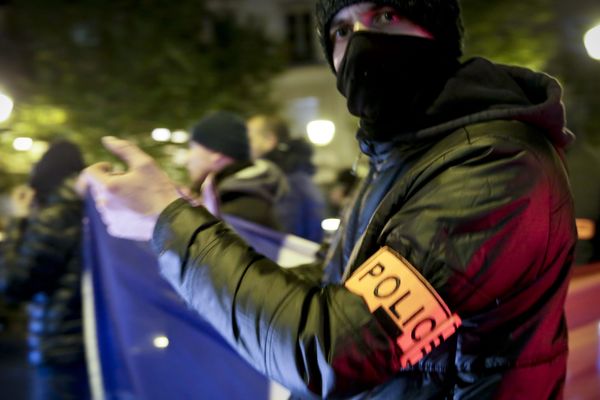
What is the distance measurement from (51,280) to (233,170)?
1221 millimetres

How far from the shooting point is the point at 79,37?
11102 millimetres

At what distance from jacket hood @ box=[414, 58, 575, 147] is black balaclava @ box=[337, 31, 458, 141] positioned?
0.18 feet

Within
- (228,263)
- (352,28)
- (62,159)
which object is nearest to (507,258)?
(228,263)

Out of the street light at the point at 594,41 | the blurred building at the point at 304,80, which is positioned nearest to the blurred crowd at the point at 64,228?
the street light at the point at 594,41

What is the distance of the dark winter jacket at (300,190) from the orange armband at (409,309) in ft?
14.8

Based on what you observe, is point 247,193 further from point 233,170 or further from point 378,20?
point 378,20

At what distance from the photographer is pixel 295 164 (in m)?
6.39

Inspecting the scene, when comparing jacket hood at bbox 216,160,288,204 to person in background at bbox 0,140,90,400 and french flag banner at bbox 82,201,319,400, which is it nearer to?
french flag banner at bbox 82,201,319,400

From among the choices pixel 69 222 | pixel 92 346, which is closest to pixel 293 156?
pixel 69 222

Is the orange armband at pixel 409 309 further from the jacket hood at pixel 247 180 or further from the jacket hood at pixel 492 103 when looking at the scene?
the jacket hood at pixel 247 180

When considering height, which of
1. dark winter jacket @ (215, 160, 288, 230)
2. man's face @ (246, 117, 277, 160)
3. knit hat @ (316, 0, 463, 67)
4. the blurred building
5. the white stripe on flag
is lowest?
the white stripe on flag

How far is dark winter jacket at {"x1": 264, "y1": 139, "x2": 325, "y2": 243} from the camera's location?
5887 millimetres

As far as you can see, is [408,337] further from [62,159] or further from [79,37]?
[79,37]

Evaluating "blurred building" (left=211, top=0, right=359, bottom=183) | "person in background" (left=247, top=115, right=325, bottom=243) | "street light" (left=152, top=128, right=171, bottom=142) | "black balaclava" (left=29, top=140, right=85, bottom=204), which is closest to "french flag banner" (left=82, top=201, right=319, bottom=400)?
"black balaclava" (left=29, top=140, right=85, bottom=204)
